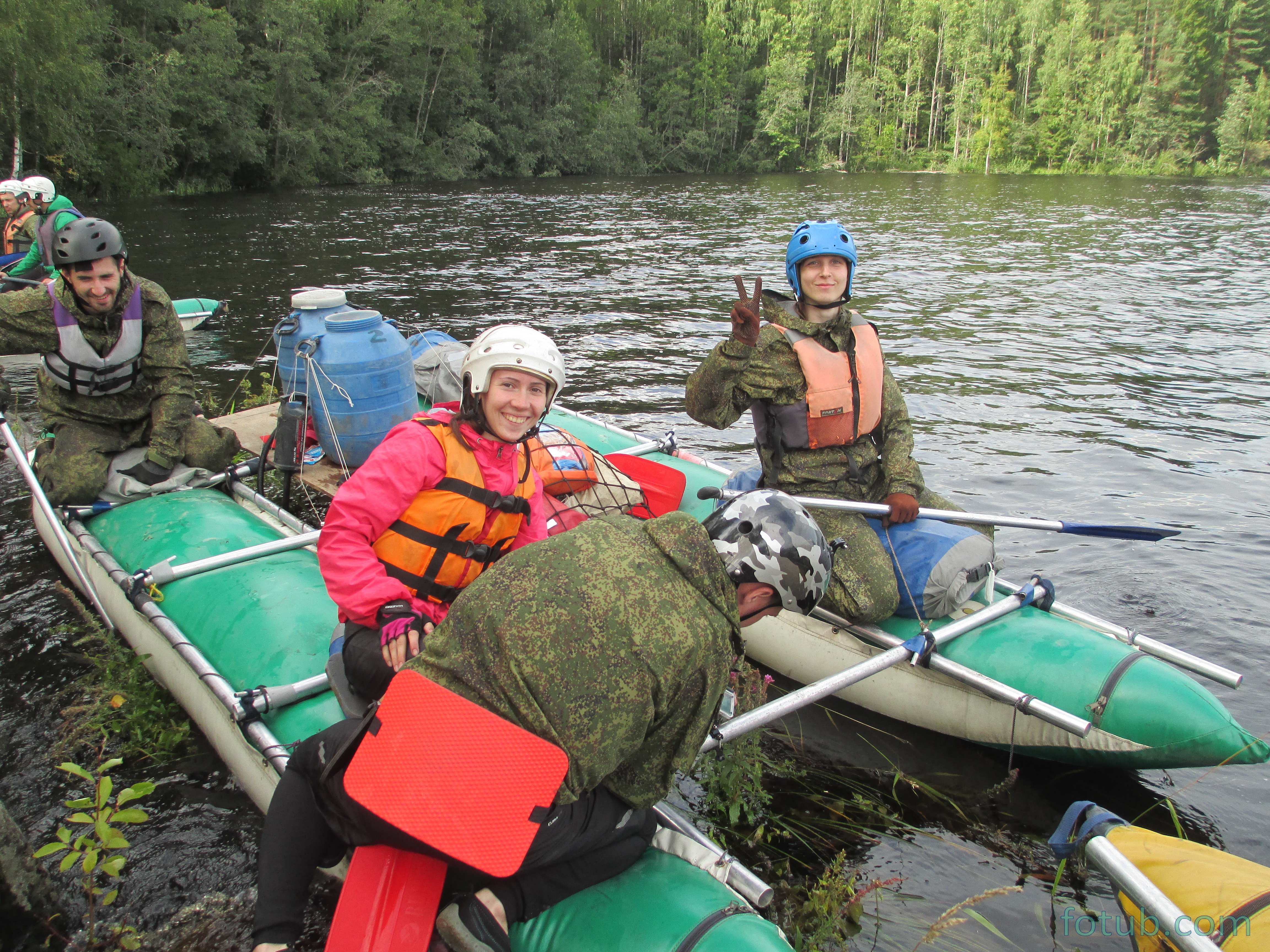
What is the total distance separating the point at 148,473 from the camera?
16.3ft

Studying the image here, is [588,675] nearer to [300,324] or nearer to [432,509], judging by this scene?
[432,509]

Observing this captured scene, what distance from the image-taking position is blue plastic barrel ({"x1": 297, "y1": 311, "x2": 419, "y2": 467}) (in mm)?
5363

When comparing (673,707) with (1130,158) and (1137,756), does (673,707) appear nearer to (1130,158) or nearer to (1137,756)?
(1137,756)

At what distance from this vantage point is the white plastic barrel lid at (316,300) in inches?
231

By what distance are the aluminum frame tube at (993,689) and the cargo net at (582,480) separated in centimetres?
137

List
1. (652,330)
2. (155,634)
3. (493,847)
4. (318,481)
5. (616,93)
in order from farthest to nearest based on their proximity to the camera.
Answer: (616,93) → (652,330) → (318,481) → (155,634) → (493,847)

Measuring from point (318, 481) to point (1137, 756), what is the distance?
4.70 metres

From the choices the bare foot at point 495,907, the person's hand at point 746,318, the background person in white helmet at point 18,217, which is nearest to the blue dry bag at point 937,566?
the person's hand at point 746,318

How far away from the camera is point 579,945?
225cm

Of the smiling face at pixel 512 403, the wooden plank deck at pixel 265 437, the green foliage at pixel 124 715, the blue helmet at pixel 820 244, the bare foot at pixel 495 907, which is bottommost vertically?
the green foliage at pixel 124 715

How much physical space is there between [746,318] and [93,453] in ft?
12.6

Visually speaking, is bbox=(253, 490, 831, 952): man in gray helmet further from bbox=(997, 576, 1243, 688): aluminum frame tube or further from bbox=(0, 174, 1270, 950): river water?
bbox=(997, 576, 1243, 688): aluminum frame tube

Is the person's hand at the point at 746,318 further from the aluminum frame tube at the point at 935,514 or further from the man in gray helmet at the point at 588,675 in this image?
the man in gray helmet at the point at 588,675

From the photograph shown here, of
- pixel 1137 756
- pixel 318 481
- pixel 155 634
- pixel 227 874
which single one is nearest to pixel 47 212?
pixel 318 481
